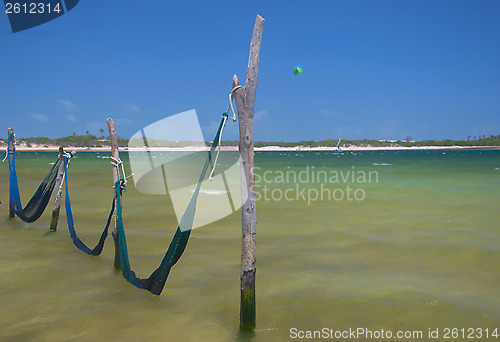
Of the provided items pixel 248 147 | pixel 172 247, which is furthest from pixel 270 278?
pixel 248 147

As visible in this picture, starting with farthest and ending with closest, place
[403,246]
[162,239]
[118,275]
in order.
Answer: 1. [162,239]
2. [403,246]
3. [118,275]

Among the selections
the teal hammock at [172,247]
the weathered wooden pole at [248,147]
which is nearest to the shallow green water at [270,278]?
the teal hammock at [172,247]

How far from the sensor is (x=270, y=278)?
18.2 ft

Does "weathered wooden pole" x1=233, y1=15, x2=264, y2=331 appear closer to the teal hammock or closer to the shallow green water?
the teal hammock

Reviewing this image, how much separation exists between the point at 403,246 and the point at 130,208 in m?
7.88

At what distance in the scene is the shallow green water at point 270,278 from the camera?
4125 millimetres

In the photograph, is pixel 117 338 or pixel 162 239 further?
pixel 162 239

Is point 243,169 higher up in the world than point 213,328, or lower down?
higher up

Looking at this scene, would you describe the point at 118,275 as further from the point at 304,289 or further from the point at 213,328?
the point at 304,289

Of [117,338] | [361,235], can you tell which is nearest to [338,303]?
[117,338]

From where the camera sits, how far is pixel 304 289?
5121 mm

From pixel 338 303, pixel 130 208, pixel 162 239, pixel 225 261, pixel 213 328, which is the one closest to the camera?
pixel 213 328

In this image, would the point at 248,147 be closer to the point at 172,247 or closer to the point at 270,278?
the point at 172,247

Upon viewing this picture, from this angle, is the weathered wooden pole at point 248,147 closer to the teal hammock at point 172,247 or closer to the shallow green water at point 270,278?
the teal hammock at point 172,247
